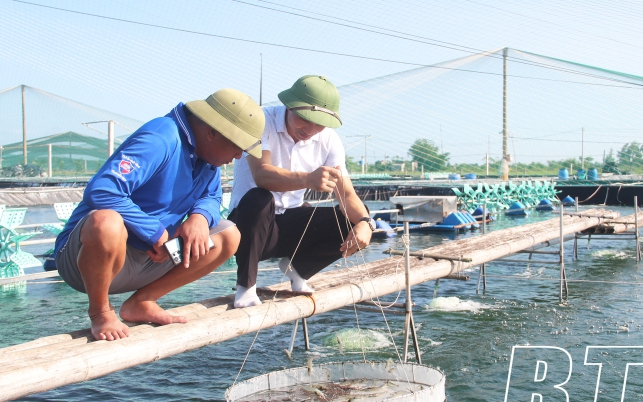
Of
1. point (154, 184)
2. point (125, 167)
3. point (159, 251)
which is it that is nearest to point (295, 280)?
point (159, 251)

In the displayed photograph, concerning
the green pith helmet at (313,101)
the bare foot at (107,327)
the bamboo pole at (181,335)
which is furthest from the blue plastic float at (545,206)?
the bare foot at (107,327)

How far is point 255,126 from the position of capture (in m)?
2.80

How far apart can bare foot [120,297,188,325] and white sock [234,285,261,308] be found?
0.46m

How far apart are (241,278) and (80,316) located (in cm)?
407

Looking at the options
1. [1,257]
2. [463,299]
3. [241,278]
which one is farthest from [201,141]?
[1,257]

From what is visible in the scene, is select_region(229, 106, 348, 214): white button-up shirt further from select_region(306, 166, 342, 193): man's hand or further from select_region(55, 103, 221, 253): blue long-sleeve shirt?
select_region(55, 103, 221, 253): blue long-sleeve shirt

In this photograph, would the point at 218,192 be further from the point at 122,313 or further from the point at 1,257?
the point at 1,257

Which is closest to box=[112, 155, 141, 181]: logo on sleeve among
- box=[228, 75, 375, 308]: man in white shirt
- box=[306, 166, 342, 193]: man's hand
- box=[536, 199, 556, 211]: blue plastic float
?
box=[228, 75, 375, 308]: man in white shirt

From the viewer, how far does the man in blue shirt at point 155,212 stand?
96.1 inches

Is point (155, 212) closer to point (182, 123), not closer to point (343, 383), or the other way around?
point (182, 123)

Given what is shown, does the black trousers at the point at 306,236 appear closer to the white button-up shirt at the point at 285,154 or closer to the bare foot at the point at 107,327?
the white button-up shirt at the point at 285,154

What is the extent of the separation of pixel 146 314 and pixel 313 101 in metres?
1.37

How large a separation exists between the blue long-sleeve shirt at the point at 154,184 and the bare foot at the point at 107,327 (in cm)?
33

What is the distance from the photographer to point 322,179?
3178 mm
